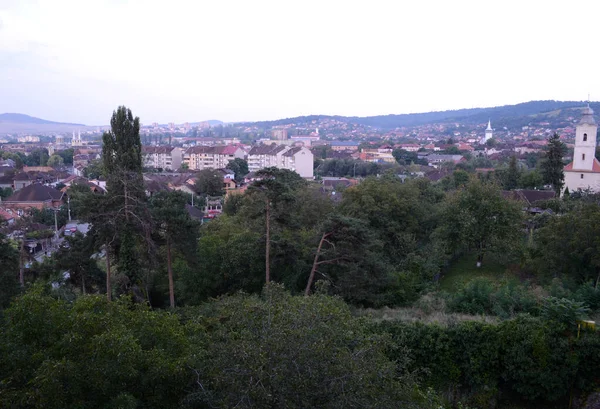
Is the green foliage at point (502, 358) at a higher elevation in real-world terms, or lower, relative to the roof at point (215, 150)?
lower

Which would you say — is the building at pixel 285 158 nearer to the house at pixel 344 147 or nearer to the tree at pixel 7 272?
the house at pixel 344 147

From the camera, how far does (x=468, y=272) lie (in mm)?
16359

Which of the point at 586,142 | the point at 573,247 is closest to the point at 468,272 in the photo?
the point at 573,247

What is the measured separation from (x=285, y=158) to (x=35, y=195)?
28.5m

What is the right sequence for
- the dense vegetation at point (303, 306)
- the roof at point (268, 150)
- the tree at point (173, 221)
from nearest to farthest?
the dense vegetation at point (303, 306) → the tree at point (173, 221) → the roof at point (268, 150)

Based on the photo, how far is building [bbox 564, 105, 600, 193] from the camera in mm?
27297

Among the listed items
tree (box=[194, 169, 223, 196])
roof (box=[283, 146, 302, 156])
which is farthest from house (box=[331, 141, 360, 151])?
tree (box=[194, 169, 223, 196])

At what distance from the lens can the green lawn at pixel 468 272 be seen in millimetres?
15227

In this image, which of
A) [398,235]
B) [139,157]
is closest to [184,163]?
[139,157]

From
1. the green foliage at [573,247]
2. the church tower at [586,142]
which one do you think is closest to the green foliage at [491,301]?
the green foliage at [573,247]

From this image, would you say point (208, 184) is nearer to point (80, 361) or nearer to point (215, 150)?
point (215, 150)

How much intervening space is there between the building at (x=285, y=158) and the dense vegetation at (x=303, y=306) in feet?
113

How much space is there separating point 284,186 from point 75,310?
21.8 feet

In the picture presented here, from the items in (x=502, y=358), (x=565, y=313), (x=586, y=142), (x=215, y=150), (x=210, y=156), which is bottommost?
(x=502, y=358)
